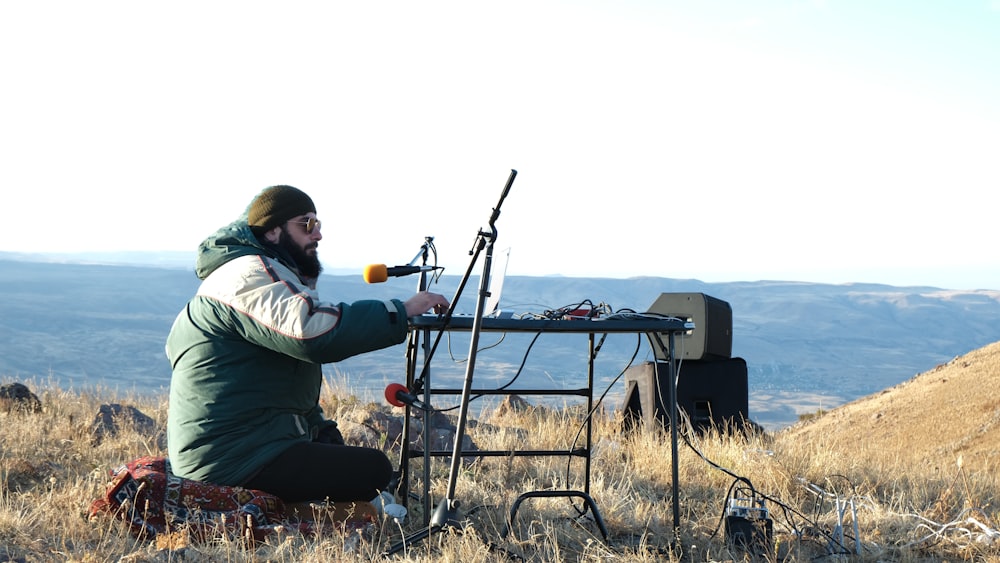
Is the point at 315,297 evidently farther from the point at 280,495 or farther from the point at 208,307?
the point at 280,495

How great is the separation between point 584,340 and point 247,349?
103206 mm

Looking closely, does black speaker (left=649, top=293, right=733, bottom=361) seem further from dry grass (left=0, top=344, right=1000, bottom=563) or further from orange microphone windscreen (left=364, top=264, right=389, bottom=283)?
orange microphone windscreen (left=364, top=264, right=389, bottom=283)

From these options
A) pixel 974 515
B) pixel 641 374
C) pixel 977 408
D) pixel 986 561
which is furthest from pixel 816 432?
pixel 986 561

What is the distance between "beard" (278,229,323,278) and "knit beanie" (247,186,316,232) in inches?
2.6

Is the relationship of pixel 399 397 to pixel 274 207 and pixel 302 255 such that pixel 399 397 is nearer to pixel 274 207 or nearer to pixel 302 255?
pixel 302 255

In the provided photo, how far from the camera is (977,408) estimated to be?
1048 centimetres

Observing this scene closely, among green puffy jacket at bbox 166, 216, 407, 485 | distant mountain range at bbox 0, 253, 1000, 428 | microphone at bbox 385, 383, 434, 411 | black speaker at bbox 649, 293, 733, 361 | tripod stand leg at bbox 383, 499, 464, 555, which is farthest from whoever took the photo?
distant mountain range at bbox 0, 253, 1000, 428

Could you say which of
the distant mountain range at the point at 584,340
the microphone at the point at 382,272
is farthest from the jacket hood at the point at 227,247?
the distant mountain range at the point at 584,340

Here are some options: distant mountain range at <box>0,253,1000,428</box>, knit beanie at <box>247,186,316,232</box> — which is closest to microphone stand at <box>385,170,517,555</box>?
knit beanie at <box>247,186,316,232</box>

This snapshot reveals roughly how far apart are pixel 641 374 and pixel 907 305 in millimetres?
170112

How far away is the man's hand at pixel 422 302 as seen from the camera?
3807mm

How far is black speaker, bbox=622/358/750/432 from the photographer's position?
7980 millimetres

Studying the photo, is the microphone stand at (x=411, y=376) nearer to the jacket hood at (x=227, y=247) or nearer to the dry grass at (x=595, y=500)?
the dry grass at (x=595, y=500)

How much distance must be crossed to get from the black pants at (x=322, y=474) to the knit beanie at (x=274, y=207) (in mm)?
913
